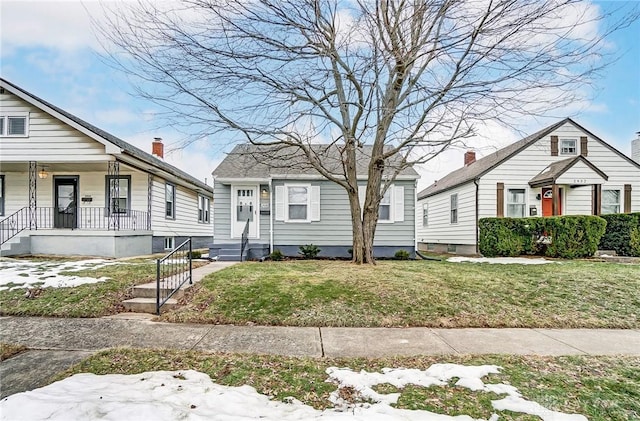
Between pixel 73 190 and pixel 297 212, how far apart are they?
924cm

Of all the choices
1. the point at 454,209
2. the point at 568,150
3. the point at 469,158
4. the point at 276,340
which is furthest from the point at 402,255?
the point at 469,158

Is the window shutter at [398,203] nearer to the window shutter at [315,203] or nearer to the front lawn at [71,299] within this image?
the window shutter at [315,203]

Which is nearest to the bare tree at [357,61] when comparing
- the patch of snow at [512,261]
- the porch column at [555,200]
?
the patch of snow at [512,261]

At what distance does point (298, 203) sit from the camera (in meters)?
13.1

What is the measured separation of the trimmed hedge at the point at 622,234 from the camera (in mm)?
12016

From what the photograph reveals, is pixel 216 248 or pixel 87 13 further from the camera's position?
pixel 216 248

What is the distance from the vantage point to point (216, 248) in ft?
41.3

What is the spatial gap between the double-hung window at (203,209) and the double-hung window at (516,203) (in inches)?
630

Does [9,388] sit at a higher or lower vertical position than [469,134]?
lower

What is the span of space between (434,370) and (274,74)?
6807 millimetres

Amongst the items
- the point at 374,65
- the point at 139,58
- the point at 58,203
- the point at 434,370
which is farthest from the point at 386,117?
the point at 58,203

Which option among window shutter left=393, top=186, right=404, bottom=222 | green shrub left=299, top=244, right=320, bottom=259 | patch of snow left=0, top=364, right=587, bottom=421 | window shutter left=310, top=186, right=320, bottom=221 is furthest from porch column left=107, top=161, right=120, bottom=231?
patch of snow left=0, top=364, right=587, bottom=421

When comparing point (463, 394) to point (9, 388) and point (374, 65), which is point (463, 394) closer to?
point (9, 388)

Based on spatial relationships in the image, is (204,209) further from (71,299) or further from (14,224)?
(71,299)
